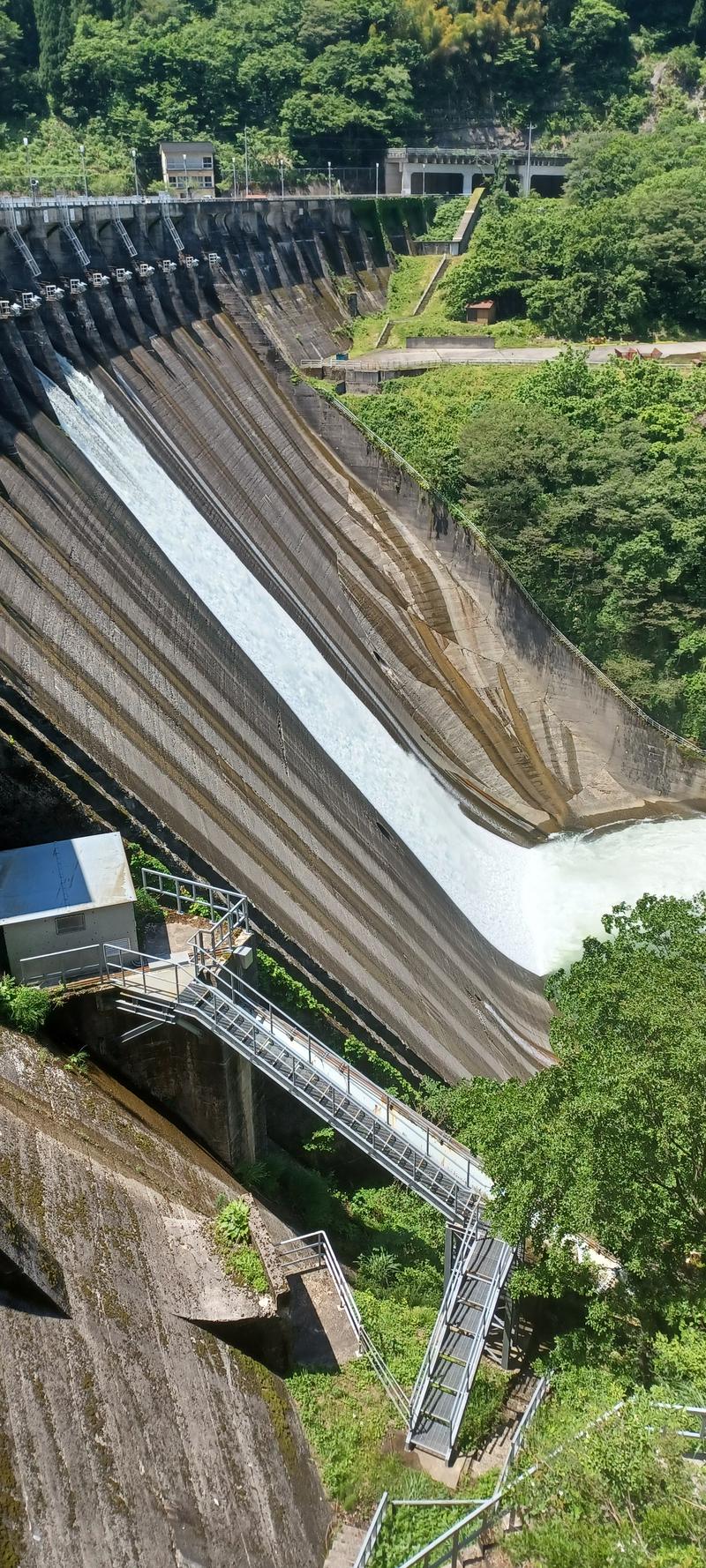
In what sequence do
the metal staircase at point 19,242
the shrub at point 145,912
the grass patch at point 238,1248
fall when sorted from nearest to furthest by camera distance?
the grass patch at point 238,1248, the shrub at point 145,912, the metal staircase at point 19,242

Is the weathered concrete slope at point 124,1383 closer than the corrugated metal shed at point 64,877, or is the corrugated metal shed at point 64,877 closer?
the weathered concrete slope at point 124,1383

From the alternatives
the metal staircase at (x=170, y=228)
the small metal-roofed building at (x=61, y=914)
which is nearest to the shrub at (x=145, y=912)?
the small metal-roofed building at (x=61, y=914)

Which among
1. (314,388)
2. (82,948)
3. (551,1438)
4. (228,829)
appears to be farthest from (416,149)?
(551,1438)

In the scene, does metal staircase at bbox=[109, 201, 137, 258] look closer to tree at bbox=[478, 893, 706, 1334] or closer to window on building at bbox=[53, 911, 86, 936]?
window on building at bbox=[53, 911, 86, 936]

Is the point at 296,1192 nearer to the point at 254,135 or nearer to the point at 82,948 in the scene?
the point at 82,948

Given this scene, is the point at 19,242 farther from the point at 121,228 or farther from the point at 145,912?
the point at 145,912

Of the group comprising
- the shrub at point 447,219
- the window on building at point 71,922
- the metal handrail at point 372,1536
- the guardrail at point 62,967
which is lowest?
the metal handrail at point 372,1536

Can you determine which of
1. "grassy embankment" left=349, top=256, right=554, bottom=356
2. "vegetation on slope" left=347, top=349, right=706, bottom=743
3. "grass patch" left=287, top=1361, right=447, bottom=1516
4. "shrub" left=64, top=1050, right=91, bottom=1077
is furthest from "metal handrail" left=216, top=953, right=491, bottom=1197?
"grassy embankment" left=349, top=256, right=554, bottom=356

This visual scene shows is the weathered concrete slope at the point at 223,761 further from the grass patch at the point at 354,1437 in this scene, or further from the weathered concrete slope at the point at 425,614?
the grass patch at the point at 354,1437
